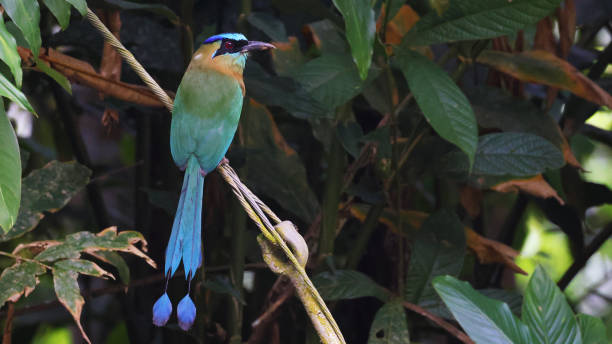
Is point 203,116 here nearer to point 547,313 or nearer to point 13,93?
point 13,93

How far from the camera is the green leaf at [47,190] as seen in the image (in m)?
1.05

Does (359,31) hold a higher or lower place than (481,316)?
higher

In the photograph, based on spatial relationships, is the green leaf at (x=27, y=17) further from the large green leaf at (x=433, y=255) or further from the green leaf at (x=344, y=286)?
the large green leaf at (x=433, y=255)

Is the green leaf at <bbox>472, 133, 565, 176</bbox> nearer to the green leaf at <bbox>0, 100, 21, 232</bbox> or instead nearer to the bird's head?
the bird's head

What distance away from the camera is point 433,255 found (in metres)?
1.19

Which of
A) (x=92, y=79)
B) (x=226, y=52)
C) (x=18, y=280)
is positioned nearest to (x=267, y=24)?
Answer: (x=92, y=79)

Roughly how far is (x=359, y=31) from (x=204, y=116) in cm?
22

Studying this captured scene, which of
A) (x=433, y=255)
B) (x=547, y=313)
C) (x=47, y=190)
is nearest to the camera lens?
(x=547, y=313)

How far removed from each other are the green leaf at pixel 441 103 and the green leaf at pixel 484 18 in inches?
1.8

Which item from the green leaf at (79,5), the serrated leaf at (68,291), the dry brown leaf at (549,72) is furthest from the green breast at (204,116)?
the dry brown leaf at (549,72)

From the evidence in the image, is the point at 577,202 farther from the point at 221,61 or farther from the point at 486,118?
the point at 221,61

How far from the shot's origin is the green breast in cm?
58

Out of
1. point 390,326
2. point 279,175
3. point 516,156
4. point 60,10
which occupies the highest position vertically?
point 60,10

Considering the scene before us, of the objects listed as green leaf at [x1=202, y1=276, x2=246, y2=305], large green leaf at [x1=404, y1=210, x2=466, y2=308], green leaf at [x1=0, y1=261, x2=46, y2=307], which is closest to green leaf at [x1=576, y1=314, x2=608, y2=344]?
large green leaf at [x1=404, y1=210, x2=466, y2=308]
